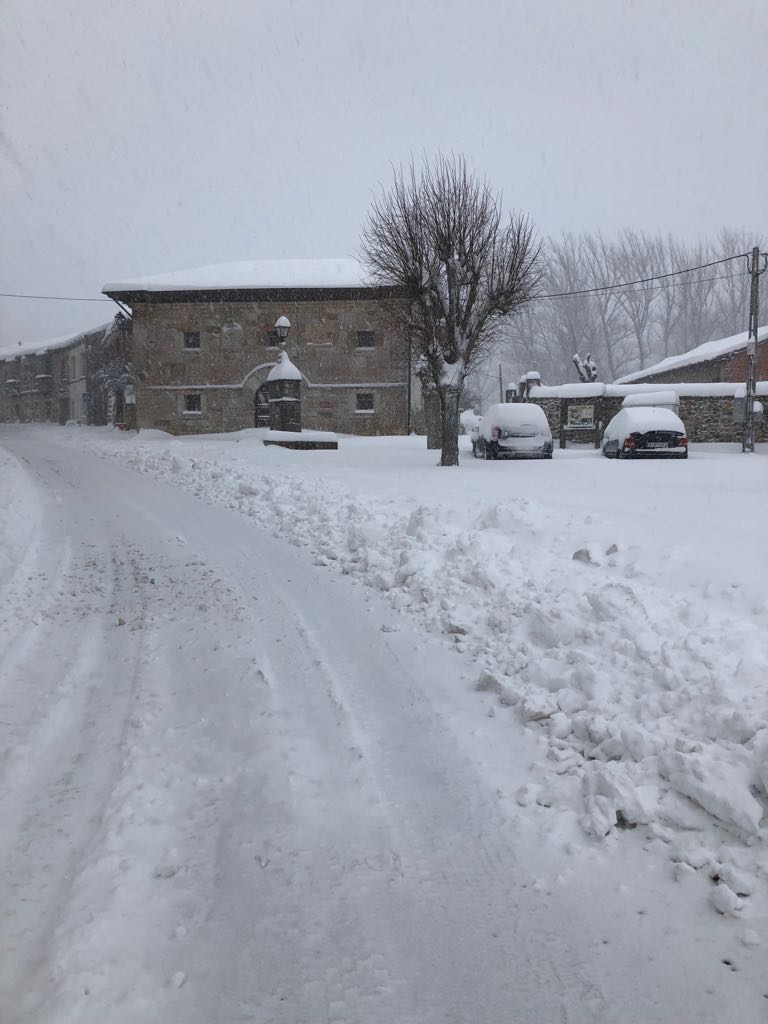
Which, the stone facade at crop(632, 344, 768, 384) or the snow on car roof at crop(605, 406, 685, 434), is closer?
the snow on car roof at crop(605, 406, 685, 434)

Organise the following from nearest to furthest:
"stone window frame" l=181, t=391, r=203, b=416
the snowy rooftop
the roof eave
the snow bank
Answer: the snow bank, the snowy rooftop, the roof eave, "stone window frame" l=181, t=391, r=203, b=416

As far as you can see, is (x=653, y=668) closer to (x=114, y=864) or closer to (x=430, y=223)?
(x=114, y=864)

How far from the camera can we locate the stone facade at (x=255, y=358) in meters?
31.1

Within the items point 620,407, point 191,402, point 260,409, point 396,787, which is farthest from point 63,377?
point 396,787

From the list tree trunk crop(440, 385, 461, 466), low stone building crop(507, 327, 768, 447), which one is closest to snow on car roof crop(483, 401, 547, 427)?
tree trunk crop(440, 385, 461, 466)

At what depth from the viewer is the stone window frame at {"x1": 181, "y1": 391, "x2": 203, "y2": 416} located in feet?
104

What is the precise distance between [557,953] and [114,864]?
1.51 m

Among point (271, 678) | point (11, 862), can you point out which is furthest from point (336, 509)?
point (11, 862)

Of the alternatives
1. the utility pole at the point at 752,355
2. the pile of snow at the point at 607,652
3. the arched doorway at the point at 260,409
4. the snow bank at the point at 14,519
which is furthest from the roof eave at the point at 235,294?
the pile of snow at the point at 607,652

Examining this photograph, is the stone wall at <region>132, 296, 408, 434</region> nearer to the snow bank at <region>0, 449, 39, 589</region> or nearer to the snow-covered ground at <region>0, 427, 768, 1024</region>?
the snow bank at <region>0, 449, 39, 589</region>

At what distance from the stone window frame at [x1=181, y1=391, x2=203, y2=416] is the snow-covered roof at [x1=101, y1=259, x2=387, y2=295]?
194 inches

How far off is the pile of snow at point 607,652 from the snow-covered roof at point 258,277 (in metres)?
25.0

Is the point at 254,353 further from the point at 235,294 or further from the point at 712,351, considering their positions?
the point at 712,351

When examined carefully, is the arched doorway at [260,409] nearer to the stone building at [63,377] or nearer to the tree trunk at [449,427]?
the stone building at [63,377]
